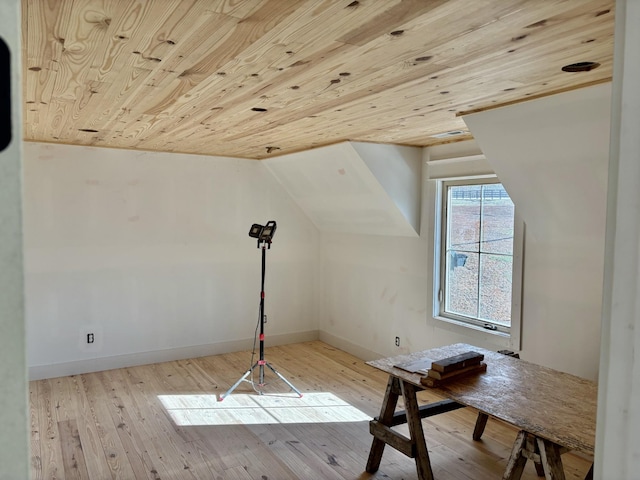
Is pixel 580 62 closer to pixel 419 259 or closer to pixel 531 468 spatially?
pixel 531 468

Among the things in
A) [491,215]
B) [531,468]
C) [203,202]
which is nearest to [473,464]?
[531,468]

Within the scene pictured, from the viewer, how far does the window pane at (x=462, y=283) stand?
159 inches

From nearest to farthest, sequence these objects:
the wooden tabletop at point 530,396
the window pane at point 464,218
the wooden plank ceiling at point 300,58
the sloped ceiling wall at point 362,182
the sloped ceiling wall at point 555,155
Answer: the wooden plank ceiling at point 300,58 → the wooden tabletop at point 530,396 → the sloped ceiling wall at point 555,155 → the window pane at point 464,218 → the sloped ceiling wall at point 362,182

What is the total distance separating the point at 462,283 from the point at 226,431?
226 centimetres

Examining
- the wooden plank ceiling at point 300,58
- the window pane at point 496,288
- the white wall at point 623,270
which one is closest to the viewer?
the white wall at point 623,270

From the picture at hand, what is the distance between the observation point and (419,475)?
2.62 meters

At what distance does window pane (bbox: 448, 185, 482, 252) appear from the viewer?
396 centimetres

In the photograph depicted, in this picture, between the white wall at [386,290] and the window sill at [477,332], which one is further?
the white wall at [386,290]

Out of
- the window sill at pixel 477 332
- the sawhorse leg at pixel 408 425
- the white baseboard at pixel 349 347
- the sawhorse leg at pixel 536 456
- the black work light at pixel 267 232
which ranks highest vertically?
the black work light at pixel 267 232

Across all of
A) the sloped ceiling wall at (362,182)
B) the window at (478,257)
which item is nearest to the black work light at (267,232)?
the sloped ceiling wall at (362,182)

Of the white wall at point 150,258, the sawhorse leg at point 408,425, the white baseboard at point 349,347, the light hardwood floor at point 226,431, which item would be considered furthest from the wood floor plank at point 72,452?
the white baseboard at point 349,347

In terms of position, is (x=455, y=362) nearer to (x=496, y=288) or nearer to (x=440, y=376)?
(x=440, y=376)

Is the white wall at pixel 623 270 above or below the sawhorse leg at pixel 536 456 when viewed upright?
above

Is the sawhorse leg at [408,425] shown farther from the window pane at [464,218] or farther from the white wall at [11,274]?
the white wall at [11,274]
